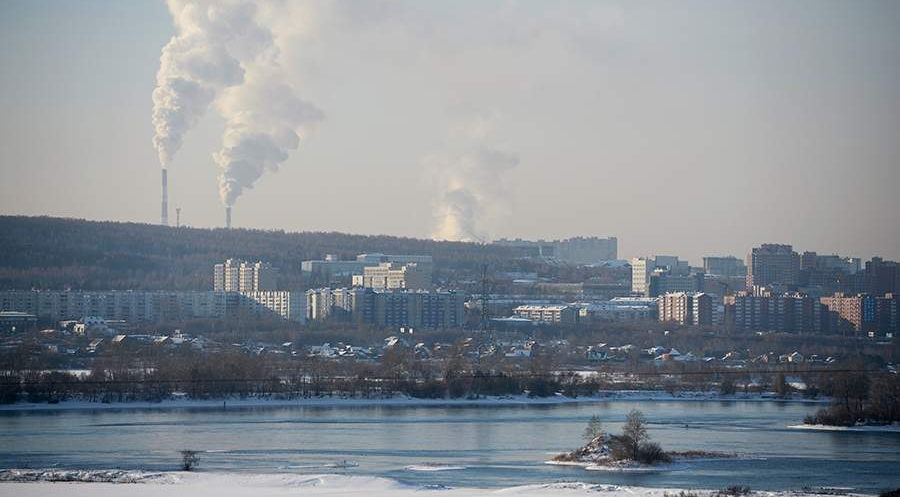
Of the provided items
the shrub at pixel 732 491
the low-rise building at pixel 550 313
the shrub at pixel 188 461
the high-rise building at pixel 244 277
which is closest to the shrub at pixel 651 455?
the shrub at pixel 732 491

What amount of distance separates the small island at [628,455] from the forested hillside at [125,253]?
1492 inches

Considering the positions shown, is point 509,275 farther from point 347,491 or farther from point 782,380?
point 347,491

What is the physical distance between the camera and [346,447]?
65.3ft

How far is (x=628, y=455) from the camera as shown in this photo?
18.2 meters

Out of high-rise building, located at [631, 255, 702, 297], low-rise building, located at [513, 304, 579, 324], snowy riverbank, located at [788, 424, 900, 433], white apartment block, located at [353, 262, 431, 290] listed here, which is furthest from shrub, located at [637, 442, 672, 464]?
high-rise building, located at [631, 255, 702, 297]

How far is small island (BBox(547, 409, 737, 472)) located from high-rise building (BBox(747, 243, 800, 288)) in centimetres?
5331

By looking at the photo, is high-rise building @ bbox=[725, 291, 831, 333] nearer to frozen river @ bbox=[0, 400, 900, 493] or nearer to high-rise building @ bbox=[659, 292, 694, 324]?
high-rise building @ bbox=[659, 292, 694, 324]

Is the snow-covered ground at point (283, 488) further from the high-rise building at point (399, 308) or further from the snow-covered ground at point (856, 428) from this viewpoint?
the high-rise building at point (399, 308)

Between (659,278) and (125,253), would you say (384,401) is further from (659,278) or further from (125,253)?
(659,278)

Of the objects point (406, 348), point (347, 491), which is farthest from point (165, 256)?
point (347, 491)

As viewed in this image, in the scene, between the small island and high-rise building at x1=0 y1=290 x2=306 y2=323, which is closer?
the small island

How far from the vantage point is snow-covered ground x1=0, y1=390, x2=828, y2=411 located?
27.3 metres

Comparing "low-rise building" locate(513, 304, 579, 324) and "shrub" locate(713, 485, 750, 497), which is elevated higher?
"low-rise building" locate(513, 304, 579, 324)

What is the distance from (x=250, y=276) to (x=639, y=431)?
43.2m
